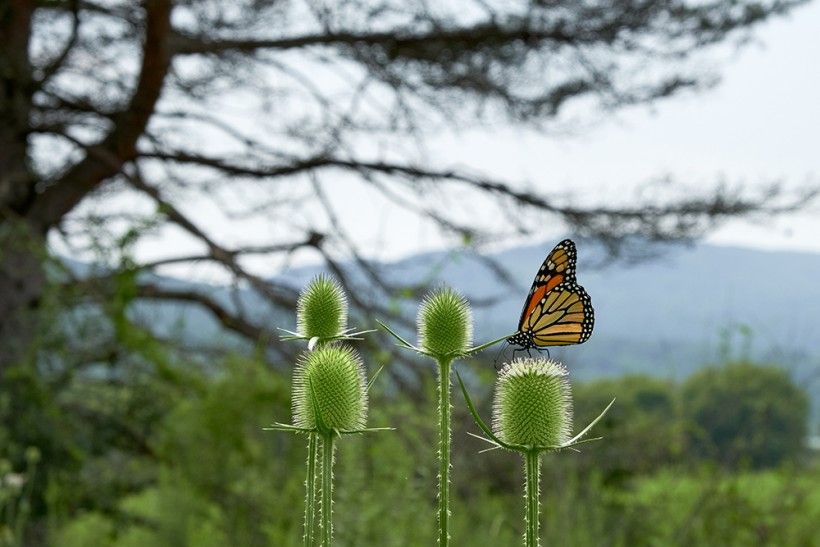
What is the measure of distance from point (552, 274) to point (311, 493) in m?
0.33

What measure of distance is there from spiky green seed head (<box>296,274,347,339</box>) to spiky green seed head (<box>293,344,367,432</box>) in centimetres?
1

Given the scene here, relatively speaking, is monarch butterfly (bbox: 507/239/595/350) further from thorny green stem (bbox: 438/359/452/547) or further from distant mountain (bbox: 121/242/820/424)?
thorny green stem (bbox: 438/359/452/547)

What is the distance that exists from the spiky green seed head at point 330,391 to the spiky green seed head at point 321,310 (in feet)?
0.05

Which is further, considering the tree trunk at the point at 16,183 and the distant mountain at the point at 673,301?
the tree trunk at the point at 16,183

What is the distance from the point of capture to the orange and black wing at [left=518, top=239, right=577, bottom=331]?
2.68ft

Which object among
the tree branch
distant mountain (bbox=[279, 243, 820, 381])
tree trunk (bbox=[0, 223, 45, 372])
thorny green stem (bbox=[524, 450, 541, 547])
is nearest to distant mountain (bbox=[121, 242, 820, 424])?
distant mountain (bbox=[279, 243, 820, 381])

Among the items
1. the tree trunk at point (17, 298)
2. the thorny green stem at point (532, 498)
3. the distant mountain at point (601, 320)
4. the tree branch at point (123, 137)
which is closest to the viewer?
the thorny green stem at point (532, 498)

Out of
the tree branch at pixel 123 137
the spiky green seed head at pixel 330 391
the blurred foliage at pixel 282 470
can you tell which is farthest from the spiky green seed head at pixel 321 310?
the tree branch at pixel 123 137

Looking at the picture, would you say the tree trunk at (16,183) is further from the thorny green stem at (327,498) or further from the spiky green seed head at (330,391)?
the thorny green stem at (327,498)

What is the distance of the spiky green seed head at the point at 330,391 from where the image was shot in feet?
2.33

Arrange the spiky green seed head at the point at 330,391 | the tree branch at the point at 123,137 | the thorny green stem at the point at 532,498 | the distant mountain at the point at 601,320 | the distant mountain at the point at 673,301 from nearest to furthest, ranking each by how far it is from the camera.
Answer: the thorny green stem at the point at 532,498
the spiky green seed head at the point at 330,391
the distant mountain at the point at 601,320
the distant mountain at the point at 673,301
the tree branch at the point at 123,137

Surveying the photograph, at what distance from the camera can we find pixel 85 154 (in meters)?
7.21

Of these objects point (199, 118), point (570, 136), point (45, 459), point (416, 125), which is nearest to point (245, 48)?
point (199, 118)

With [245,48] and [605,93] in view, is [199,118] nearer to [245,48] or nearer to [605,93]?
[245,48]
